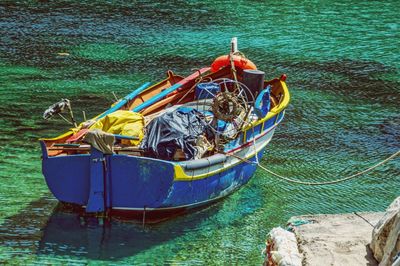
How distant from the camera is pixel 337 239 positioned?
293 inches

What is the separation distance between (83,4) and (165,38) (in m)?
4.97

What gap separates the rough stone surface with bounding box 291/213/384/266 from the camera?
23.1 feet

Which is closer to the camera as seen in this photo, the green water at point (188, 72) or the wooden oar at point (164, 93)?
the green water at point (188, 72)

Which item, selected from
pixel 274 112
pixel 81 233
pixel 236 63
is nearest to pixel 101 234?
pixel 81 233

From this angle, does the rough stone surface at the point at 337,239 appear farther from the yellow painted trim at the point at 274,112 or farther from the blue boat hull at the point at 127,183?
the yellow painted trim at the point at 274,112

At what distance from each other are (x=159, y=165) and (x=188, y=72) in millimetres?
8211

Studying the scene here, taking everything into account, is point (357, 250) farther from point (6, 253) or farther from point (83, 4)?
point (83, 4)

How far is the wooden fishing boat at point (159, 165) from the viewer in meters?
9.30

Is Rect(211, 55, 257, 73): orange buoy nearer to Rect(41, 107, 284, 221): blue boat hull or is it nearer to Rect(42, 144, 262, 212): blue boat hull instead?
Rect(41, 107, 284, 221): blue boat hull

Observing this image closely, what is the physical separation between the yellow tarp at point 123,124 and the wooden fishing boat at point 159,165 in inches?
1.7

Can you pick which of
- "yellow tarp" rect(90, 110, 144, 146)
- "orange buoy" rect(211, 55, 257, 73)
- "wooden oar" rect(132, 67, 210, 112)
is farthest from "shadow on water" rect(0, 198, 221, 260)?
"orange buoy" rect(211, 55, 257, 73)

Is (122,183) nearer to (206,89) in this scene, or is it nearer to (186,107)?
(186,107)

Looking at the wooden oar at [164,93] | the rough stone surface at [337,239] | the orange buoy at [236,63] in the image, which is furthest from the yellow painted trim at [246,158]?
the rough stone surface at [337,239]

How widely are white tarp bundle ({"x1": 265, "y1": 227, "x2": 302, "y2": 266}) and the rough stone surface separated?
69mm
